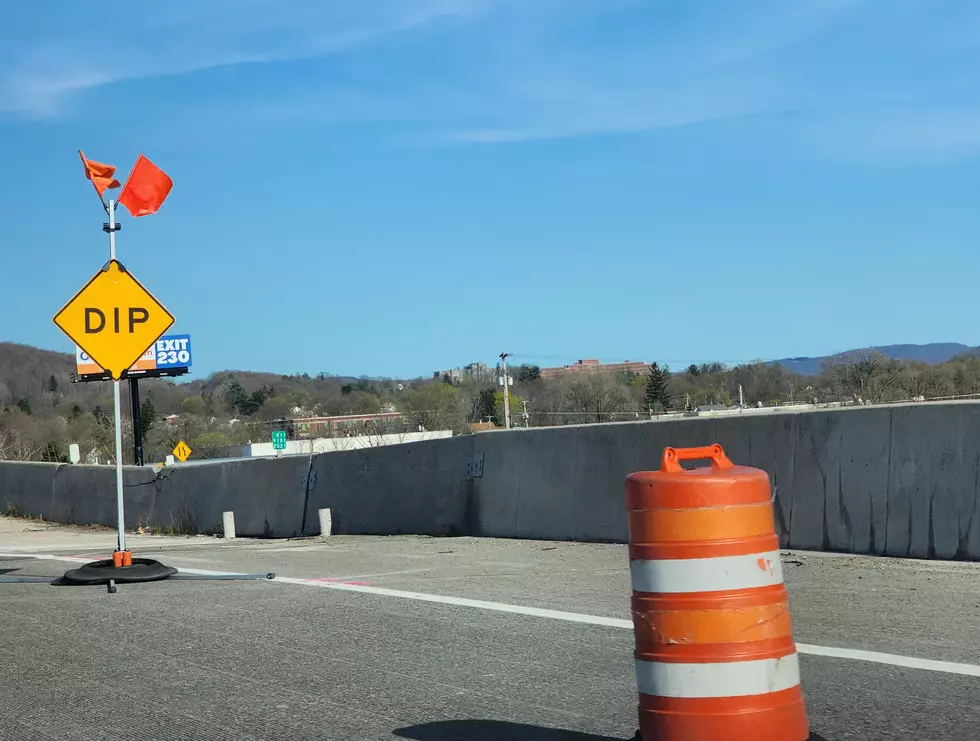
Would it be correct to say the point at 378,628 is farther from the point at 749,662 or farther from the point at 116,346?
the point at 116,346

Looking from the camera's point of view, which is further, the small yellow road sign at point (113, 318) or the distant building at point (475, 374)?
the distant building at point (475, 374)

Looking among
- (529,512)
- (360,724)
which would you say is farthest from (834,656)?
(529,512)

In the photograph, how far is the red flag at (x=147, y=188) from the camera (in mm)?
12383

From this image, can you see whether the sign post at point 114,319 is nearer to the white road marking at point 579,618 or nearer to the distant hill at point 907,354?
the white road marking at point 579,618

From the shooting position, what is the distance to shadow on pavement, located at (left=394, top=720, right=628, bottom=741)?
503cm

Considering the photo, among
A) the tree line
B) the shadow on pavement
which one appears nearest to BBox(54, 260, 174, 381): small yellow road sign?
the shadow on pavement

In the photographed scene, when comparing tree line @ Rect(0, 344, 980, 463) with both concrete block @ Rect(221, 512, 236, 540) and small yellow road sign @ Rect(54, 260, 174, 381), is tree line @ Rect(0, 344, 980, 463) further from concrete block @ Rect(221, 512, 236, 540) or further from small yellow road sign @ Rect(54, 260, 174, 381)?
small yellow road sign @ Rect(54, 260, 174, 381)

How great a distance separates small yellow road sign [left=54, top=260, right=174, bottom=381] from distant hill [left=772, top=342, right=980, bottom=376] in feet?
197

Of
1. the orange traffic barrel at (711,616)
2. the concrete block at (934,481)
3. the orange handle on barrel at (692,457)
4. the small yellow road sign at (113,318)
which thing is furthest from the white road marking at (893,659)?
the small yellow road sign at (113,318)

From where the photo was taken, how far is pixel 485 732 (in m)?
5.14

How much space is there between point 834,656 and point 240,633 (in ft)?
13.1

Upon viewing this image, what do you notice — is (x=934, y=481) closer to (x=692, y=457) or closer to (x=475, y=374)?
(x=692, y=457)

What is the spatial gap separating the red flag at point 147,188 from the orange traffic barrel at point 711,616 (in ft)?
30.5

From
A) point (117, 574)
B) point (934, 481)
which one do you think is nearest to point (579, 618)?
point (934, 481)
